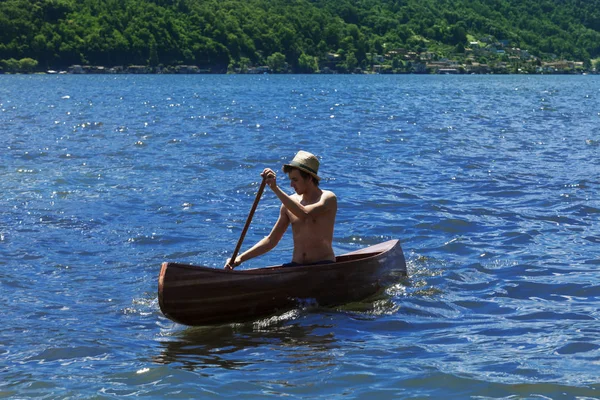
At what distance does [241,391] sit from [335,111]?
4297 centimetres

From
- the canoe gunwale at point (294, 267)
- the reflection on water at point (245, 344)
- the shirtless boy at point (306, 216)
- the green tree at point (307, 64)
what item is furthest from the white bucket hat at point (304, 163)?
A: the green tree at point (307, 64)

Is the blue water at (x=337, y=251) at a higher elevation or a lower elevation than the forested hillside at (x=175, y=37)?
lower

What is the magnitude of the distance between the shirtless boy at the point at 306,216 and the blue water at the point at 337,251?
0.65 m

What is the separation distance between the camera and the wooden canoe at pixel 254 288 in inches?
343

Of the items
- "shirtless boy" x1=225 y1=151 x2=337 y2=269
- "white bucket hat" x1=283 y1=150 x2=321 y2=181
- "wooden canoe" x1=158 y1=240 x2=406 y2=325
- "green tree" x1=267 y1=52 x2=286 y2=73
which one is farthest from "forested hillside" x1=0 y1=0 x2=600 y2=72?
"white bucket hat" x1=283 y1=150 x2=321 y2=181

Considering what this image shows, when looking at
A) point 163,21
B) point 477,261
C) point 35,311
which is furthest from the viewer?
point 163,21

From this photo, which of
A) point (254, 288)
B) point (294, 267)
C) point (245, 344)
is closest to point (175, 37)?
point (294, 267)

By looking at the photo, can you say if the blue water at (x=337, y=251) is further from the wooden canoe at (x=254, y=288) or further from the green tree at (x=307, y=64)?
the green tree at (x=307, y=64)

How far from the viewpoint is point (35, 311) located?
399 inches

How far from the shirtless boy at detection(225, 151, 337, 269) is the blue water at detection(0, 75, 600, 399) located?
65cm

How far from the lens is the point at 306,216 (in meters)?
9.68

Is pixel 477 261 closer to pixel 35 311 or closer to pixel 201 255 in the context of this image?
pixel 201 255

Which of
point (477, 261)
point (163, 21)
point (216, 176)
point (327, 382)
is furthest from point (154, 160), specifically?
point (163, 21)

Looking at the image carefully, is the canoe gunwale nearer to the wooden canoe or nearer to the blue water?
the wooden canoe
